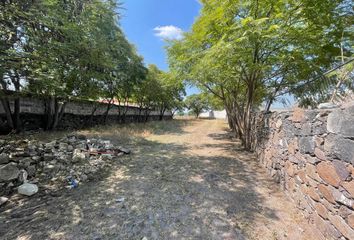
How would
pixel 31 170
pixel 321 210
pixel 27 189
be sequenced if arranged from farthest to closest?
1. pixel 31 170
2. pixel 27 189
3. pixel 321 210

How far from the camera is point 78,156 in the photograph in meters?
4.60

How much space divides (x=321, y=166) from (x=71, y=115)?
10.2 meters

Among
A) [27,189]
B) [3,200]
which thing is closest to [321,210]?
[27,189]

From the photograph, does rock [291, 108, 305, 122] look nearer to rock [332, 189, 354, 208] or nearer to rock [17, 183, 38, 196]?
rock [332, 189, 354, 208]

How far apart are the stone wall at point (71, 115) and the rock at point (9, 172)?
4.17 m

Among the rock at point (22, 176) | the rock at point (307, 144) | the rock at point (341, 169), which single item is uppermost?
the rock at point (307, 144)

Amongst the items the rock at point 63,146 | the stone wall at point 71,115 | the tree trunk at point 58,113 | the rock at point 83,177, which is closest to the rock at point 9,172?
the rock at point 83,177

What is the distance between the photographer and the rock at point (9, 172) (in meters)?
3.32

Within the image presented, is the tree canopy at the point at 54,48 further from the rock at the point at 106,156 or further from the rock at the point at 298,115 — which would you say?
the rock at the point at 298,115

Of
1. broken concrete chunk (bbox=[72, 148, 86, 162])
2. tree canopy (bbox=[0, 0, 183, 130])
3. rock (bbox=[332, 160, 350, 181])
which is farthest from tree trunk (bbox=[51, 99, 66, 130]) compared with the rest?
rock (bbox=[332, 160, 350, 181])

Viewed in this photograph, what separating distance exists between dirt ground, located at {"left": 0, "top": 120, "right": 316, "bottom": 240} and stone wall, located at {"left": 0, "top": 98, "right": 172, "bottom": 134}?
539cm

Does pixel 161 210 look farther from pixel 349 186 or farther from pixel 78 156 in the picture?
pixel 78 156

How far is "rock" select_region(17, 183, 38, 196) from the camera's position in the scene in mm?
3139

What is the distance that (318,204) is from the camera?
2.39 meters
